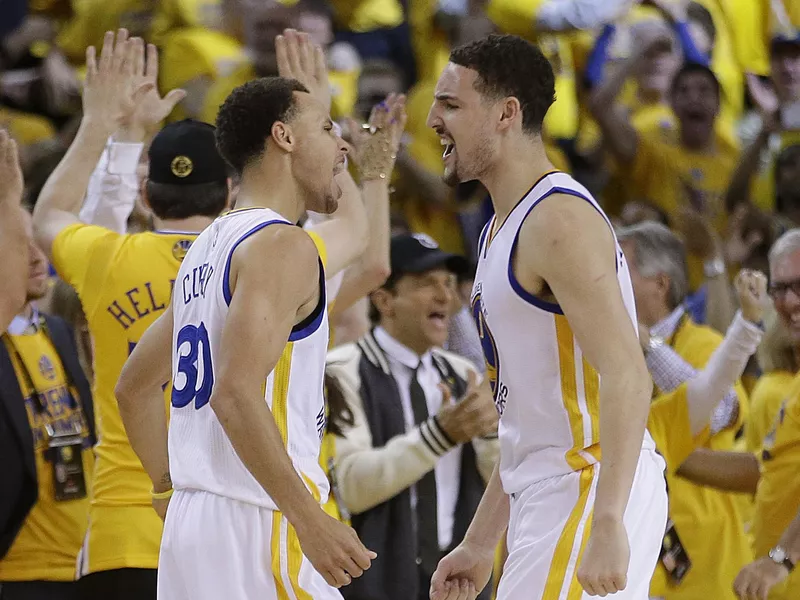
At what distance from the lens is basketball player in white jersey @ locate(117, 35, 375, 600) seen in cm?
323

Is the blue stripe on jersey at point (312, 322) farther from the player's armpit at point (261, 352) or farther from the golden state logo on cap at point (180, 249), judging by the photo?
the golden state logo on cap at point (180, 249)

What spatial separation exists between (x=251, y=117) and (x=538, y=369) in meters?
1.04

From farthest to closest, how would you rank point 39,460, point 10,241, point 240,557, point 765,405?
point 765,405 → point 39,460 → point 10,241 → point 240,557

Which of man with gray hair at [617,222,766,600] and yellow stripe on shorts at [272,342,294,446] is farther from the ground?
yellow stripe on shorts at [272,342,294,446]

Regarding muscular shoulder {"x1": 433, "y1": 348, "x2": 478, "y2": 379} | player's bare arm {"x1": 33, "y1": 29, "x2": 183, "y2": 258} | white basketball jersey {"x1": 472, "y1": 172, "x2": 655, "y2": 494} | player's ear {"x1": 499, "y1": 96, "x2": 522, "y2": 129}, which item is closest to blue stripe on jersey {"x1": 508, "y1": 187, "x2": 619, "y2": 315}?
white basketball jersey {"x1": 472, "y1": 172, "x2": 655, "y2": 494}

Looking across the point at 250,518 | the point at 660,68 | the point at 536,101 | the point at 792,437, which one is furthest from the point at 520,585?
the point at 660,68

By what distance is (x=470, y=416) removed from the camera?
17.3ft

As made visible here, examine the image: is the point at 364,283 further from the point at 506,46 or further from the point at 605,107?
the point at 605,107

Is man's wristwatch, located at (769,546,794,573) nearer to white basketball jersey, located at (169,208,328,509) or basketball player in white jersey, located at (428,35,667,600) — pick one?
basketball player in white jersey, located at (428,35,667,600)

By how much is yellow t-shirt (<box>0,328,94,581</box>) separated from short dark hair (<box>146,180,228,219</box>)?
34.5 inches

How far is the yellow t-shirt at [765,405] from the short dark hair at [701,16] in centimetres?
511

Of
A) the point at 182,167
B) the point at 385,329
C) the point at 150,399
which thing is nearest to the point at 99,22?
the point at 385,329

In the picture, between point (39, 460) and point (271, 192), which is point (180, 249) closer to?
point (271, 192)

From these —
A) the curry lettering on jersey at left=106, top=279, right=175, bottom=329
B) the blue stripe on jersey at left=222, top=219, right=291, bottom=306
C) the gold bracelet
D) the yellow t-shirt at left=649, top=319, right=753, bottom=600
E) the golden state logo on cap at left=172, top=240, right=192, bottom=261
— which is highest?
the blue stripe on jersey at left=222, top=219, right=291, bottom=306
